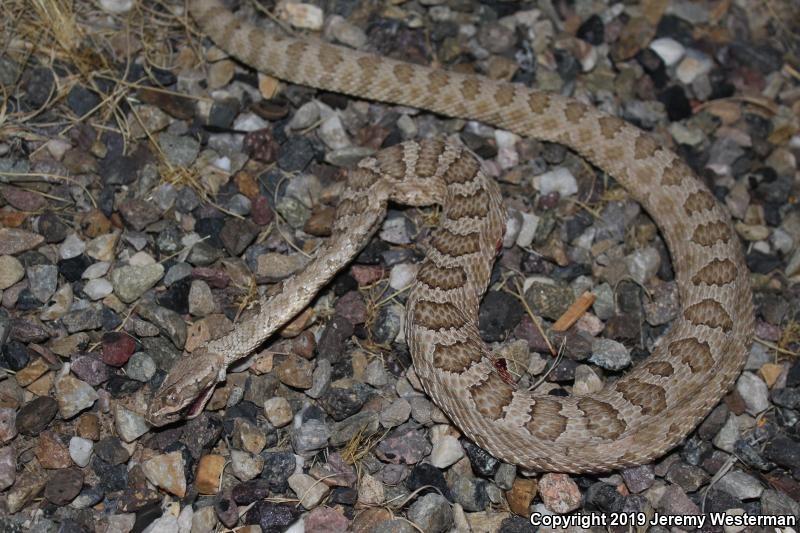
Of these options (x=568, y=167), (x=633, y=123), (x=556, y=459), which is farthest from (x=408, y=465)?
(x=633, y=123)

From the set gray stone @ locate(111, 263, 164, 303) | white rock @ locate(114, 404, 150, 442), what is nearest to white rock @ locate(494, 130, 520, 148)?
gray stone @ locate(111, 263, 164, 303)

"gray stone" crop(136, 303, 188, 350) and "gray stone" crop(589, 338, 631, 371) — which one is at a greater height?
"gray stone" crop(589, 338, 631, 371)

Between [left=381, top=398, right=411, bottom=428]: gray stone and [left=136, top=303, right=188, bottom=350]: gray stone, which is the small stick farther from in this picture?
[left=136, top=303, right=188, bottom=350]: gray stone

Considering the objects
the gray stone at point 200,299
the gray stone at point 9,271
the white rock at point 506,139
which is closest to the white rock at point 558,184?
the white rock at point 506,139

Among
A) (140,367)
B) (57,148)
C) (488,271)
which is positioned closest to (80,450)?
(140,367)

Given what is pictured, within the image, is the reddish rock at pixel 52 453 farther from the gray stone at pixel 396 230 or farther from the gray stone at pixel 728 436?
the gray stone at pixel 728 436

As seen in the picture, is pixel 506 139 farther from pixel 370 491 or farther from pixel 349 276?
pixel 370 491
